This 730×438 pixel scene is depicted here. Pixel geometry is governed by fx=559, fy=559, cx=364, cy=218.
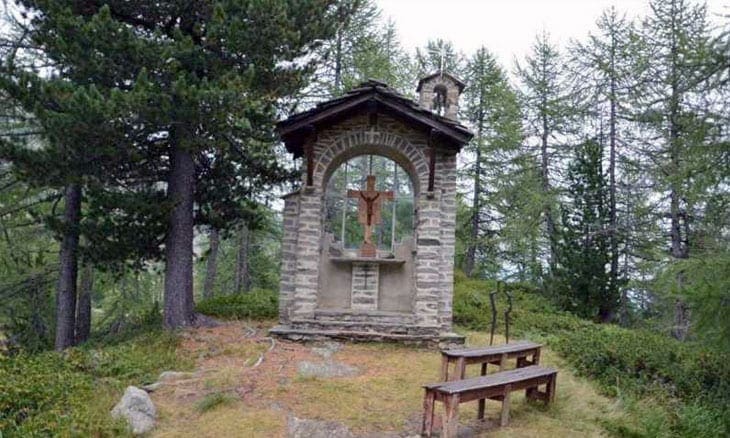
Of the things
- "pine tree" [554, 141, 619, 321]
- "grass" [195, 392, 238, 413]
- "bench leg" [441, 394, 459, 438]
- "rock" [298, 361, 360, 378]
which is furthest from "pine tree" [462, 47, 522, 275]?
"bench leg" [441, 394, 459, 438]

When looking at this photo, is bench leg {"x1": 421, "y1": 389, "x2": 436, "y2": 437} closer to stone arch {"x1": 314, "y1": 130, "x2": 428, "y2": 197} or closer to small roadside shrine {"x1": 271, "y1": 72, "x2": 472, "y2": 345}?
small roadside shrine {"x1": 271, "y1": 72, "x2": 472, "y2": 345}

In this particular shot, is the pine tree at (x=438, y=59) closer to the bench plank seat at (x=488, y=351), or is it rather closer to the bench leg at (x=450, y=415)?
the bench plank seat at (x=488, y=351)

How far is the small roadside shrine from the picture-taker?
935 cm

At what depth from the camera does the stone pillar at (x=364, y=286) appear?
9.75 metres

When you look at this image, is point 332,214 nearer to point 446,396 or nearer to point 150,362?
point 150,362

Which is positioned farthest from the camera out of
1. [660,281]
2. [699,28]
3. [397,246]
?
[699,28]

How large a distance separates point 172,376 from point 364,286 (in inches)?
151

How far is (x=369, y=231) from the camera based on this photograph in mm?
10156

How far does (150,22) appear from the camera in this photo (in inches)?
368

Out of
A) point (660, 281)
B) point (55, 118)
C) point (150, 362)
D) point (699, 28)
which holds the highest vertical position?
point (699, 28)

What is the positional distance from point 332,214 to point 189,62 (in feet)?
33.5

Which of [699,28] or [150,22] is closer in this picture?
[150,22]

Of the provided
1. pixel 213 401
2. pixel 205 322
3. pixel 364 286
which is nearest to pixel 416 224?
pixel 364 286

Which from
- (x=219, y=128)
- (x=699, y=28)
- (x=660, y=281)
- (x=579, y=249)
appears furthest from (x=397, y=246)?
(x=699, y=28)
